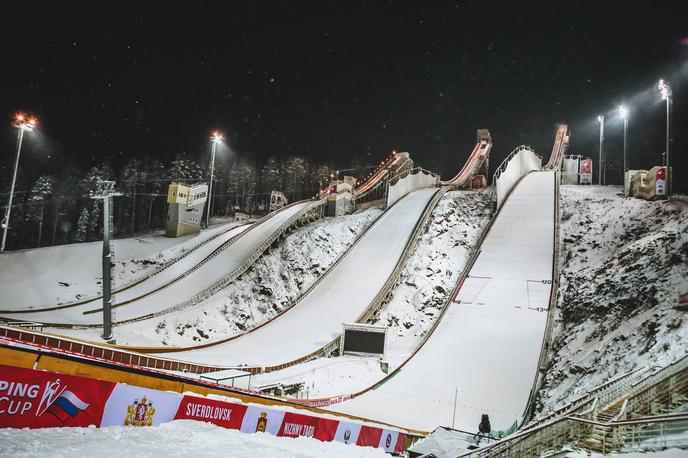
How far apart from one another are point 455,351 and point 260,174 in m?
50.3

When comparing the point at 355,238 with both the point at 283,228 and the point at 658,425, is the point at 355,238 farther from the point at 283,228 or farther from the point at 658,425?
the point at 658,425

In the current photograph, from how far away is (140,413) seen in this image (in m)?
6.89

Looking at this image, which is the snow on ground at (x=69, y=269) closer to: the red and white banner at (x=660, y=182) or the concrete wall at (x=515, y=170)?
the concrete wall at (x=515, y=170)

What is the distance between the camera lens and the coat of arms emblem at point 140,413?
6.79 m

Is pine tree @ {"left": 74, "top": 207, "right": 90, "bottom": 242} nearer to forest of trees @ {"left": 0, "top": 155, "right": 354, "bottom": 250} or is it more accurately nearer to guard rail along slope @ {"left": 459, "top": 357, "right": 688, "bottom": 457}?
forest of trees @ {"left": 0, "top": 155, "right": 354, "bottom": 250}

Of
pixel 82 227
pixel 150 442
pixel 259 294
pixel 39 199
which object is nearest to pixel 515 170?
pixel 259 294

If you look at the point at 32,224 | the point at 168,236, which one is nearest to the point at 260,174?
the point at 32,224

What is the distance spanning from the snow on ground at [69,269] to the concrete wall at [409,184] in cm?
1569

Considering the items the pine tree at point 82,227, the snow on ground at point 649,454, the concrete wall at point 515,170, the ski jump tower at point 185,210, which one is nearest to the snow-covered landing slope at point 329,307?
the concrete wall at point 515,170

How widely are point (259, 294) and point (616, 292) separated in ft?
54.1

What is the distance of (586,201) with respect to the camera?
29547 millimetres

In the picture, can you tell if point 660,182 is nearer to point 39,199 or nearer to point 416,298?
point 416,298

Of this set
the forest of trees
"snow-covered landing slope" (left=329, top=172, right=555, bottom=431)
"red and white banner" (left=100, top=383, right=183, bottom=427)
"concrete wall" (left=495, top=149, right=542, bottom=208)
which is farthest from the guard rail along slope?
the forest of trees

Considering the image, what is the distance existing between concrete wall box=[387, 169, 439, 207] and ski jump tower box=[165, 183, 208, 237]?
47.7 ft
